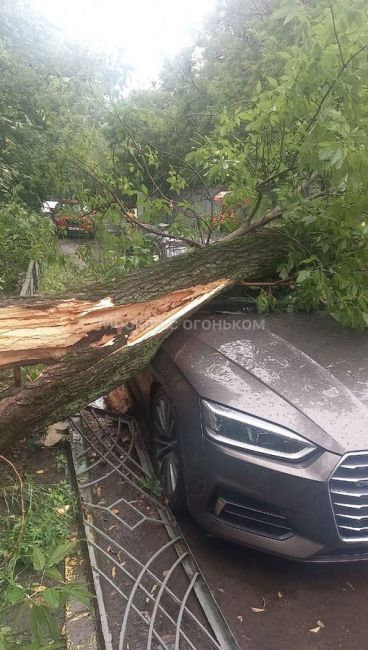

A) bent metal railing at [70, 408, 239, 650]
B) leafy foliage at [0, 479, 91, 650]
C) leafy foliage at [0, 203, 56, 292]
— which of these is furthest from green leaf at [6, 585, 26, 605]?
leafy foliage at [0, 203, 56, 292]

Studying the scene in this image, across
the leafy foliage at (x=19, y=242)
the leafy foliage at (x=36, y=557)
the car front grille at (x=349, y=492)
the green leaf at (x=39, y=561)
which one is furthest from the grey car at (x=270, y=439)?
the leafy foliage at (x=19, y=242)

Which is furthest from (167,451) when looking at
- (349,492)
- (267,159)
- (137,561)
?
(267,159)

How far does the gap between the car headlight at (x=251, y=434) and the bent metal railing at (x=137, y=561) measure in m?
0.69

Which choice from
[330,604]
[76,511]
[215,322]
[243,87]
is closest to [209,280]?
[215,322]

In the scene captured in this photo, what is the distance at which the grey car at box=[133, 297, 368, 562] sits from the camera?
→ 214 cm

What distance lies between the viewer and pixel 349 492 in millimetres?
2129

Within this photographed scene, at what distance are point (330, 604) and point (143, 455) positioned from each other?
4.97ft

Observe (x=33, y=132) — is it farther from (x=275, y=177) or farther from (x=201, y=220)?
(x=275, y=177)

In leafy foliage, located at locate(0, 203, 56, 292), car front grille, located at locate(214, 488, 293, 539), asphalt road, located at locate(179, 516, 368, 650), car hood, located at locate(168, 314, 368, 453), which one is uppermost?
leafy foliage, located at locate(0, 203, 56, 292)

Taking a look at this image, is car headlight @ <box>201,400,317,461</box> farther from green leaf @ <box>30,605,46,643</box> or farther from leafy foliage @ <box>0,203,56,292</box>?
leafy foliage @ <box>0,203,56,292</box>

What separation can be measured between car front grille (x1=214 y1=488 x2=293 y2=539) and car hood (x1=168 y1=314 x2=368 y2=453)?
0.41 m

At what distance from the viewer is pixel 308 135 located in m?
2.70

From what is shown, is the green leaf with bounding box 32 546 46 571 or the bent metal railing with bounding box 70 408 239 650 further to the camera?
the bent metal railing with bounding box 70 408 239 650

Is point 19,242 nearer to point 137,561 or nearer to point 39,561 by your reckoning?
point 137,561
